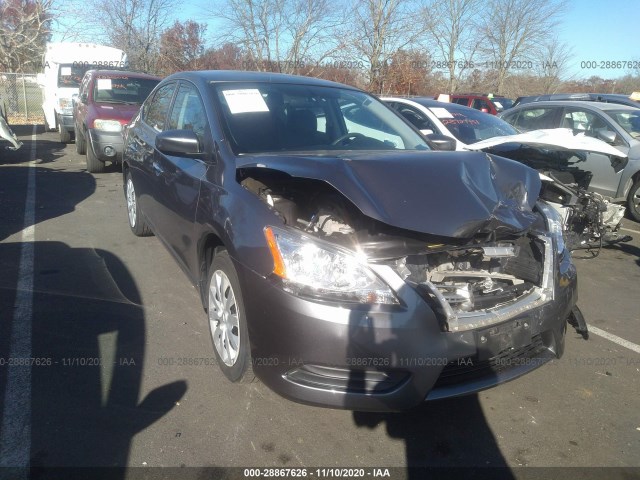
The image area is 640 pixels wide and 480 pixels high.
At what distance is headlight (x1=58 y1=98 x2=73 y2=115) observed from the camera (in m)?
12.4

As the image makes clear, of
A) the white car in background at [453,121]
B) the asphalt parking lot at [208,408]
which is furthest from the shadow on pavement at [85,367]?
the white car in background at [453,121]

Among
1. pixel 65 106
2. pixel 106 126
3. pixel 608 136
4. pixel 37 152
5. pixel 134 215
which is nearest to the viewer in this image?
pixel 134 215

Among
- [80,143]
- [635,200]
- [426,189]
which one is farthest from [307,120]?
[80,143]

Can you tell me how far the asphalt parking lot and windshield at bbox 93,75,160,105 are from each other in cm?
570

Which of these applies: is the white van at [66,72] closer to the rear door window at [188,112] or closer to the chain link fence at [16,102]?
the chain link fence at [16,102]

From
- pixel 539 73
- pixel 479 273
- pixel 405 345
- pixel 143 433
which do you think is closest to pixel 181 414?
pixel 143 433

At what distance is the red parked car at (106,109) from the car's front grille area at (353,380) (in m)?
→ 7.15

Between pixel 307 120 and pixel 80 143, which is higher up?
pixel 307 120

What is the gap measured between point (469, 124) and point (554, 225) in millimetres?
4424

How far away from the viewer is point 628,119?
8234 mm

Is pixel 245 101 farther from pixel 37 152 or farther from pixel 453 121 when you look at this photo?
pixel 37 152

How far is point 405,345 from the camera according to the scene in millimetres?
2361

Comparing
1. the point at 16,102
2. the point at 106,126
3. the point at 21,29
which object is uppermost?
the point at 21,29

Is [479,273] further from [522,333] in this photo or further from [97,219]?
[97,219]
